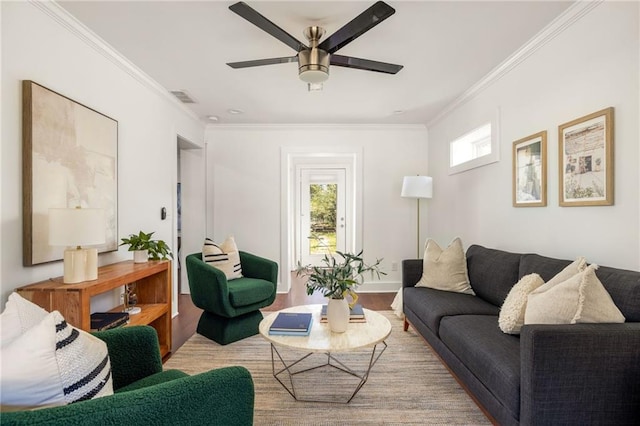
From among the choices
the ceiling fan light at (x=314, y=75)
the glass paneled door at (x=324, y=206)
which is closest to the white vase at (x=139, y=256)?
the ceiling fan light at (x=314, y=75)

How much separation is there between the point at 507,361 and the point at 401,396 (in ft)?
2.63

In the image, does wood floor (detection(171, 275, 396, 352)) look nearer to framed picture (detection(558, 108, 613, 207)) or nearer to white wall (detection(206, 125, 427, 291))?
white wall (detection(206, 125, 427, 291))

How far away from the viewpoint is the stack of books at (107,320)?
6.58 feet

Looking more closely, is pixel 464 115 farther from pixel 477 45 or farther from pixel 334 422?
pixel 334 422

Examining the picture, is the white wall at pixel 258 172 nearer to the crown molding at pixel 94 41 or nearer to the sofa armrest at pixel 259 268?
the sofa armrest at pixel 259 268

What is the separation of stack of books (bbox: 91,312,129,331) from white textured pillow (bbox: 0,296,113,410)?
1175 mm

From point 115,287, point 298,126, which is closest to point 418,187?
point 298,126

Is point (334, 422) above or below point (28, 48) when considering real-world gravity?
below

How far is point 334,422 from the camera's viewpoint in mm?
1812

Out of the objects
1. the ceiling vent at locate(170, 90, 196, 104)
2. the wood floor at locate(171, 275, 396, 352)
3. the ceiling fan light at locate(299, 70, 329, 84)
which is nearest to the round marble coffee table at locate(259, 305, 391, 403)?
the wood floor at locate(171, 275, 396, 352)

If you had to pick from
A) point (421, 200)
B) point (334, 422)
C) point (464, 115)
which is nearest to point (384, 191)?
point (421, 200)

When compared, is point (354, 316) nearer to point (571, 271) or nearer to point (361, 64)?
point (571, 271)

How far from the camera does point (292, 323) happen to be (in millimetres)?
2061

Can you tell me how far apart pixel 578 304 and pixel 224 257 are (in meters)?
2.79
